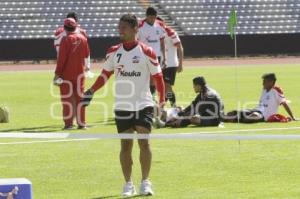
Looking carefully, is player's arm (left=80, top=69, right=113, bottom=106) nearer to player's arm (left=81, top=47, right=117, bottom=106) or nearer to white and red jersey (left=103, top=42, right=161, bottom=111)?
player's arm (left=81, top=47, right=117, bottom=106)

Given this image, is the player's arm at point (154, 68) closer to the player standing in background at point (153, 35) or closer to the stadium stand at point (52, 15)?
the player standing in background at point (153, 35)

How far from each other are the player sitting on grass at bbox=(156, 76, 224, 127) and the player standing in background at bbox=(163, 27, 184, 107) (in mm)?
1997

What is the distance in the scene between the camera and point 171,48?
2000 cm

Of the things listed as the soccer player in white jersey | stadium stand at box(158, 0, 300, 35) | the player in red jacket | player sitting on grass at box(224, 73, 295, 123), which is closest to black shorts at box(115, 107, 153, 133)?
the soccer player in white jersey

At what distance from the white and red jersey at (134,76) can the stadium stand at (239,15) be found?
134ft

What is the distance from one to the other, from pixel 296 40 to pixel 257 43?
2112 millimetres

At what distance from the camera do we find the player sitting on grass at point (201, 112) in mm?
17250

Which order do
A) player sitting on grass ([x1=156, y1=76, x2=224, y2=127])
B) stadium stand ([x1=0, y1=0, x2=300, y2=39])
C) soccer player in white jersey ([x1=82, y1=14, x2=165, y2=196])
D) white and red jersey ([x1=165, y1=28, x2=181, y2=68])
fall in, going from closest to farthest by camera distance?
soccer player in white jersey ([x1=82, y1=14, x2=165, y2=196])
player sitting on grass ([x1=156, y1=76, x2=224, y2=127])
white and red jersey ([x1=165, y1=28, x2=181, y2=68])
stadium stand ([x1=0, y1=0, x2=300, y2=39])

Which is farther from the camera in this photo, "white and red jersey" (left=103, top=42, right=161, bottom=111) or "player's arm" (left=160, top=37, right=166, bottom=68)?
"player's arm" (left=160, top=37, right=166, bottom=68)

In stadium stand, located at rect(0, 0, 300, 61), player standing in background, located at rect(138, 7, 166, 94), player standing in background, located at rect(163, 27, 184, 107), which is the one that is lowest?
stadium stand, located at rect(0, 0, 300, 61)

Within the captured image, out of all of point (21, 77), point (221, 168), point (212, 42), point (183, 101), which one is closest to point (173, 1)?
point (212, 42)

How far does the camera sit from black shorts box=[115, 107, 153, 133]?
10.1m

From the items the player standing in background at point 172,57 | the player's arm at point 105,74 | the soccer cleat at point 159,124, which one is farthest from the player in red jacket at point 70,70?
the player's arm at point 105,74

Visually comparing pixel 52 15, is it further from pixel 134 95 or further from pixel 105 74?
pixel 134 95
